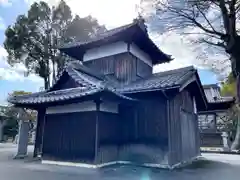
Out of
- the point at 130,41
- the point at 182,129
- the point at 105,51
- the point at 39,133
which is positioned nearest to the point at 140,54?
the point at 130,41

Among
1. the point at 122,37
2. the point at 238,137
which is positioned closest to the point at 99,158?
the point at 122,37

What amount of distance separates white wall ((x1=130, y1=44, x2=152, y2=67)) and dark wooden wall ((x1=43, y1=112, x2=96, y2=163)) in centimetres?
379

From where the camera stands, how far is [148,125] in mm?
7535

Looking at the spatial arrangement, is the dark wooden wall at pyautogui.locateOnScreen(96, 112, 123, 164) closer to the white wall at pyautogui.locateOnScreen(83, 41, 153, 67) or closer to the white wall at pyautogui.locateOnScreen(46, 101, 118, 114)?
the white wall at pyautogui.locateOnScreen(46, 101, 118, 114)

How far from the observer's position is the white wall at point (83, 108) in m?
7.15

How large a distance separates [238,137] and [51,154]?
12.8 meters

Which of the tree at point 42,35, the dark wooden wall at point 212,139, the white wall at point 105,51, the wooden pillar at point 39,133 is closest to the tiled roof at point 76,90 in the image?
the wooden pillar at point 39,133

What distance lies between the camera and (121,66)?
927 cm

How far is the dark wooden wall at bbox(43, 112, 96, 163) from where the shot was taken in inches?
274

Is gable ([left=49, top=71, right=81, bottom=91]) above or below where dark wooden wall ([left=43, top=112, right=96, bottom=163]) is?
above

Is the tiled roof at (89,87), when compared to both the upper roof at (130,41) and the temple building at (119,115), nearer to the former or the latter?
the temple building at (119,115)

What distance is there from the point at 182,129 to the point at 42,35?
16.1 m

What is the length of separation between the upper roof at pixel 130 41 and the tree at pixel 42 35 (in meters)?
9.52

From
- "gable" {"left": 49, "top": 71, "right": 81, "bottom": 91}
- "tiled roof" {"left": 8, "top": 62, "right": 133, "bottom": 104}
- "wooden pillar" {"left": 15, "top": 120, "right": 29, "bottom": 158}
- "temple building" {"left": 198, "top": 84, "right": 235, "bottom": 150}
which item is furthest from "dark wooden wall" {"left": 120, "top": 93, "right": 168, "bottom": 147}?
"temple building" {"left": 198, "top": 84, "right": 235, "bottom": 150}
